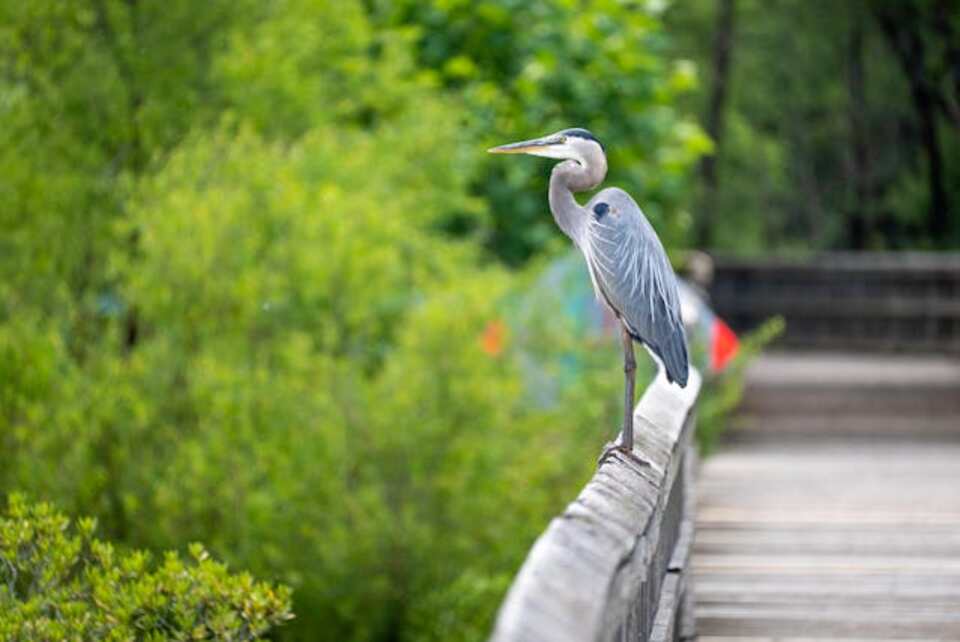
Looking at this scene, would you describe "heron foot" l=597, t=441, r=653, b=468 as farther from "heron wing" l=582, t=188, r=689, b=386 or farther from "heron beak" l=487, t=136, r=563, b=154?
"heron beak" l=487, t=136, r=563, b=154

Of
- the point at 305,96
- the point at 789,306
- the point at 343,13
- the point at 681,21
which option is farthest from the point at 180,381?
the point at 681,21

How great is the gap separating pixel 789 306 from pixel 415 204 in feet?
32.8

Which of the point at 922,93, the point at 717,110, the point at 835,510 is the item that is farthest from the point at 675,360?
the point at 717,110

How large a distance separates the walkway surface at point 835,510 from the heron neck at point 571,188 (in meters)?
2.68

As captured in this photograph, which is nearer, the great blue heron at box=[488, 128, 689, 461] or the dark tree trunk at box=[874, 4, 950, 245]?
the great blue heron at box=[488, 128, 689, 461]

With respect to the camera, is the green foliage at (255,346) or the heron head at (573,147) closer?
the heron head at (573,147)

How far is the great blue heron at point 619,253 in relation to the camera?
5.09m

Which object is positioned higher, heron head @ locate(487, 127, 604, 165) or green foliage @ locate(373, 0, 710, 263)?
heron head @ locate(487, 127, 604, 165)

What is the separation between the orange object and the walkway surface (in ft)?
1.60

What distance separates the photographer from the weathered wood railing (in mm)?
3283

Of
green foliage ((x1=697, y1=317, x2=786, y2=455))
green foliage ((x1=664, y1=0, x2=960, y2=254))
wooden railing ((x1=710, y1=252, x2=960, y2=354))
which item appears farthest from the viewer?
green foliage ((x1=664, y1=0, x2=960, y2=254))

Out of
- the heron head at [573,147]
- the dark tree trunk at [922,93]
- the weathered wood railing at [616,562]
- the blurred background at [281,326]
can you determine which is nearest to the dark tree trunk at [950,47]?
the dark tree trunk at [922,93]

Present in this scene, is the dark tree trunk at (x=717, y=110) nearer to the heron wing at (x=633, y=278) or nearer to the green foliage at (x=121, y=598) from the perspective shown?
the green foliage at (x=121, y=598)

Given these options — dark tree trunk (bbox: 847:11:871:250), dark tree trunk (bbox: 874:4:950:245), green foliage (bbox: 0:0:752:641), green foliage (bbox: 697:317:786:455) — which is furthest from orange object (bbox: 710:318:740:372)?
dark tree trunk (bbox: 847:11:871:250)
